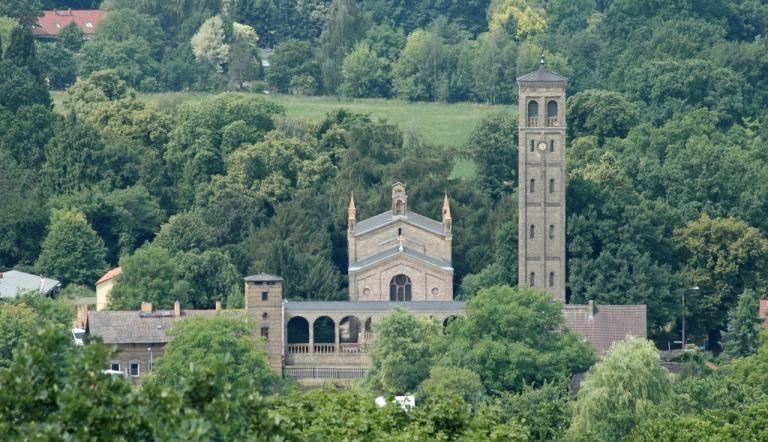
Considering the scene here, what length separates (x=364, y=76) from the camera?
163m

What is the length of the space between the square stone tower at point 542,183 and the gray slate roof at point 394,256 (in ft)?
10.4

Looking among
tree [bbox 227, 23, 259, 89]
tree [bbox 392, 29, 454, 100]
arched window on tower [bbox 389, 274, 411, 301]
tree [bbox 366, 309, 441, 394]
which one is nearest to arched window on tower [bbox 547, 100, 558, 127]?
arched window on tower [bbox 389, 274, 411, 301]

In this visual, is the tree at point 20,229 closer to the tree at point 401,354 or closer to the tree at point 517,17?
the tree at point 401,354

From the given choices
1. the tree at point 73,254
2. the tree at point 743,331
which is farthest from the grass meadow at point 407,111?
the tree at point 743,331

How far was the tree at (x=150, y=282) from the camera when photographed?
4515 inches

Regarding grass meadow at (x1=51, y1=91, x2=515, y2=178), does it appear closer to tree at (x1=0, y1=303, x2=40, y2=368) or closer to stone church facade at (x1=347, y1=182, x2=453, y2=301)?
stone church facade at (x1=347, y1=182, x2=453, y2=301)

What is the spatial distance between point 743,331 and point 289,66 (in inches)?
2301

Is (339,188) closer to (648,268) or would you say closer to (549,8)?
(648,268)

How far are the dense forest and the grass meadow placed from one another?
1589 mm

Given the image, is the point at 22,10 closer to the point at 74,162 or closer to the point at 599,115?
the point at 74,162

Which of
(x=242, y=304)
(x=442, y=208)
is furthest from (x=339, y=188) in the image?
(x=242, y=304)

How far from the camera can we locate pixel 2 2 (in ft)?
549

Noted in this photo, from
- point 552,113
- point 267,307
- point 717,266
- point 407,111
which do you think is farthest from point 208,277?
point 407,111

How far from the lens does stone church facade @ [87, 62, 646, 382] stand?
110 metres
